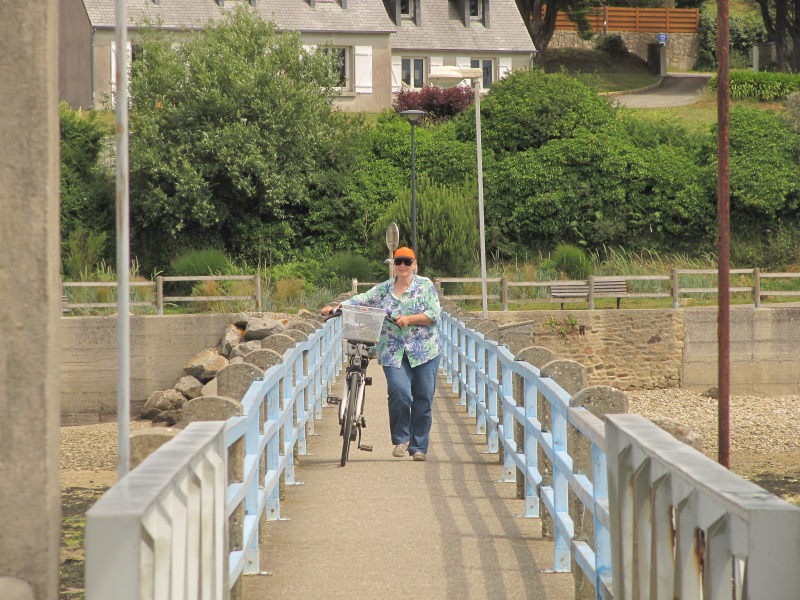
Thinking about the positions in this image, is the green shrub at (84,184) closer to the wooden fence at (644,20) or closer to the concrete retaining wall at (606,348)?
the concrete retaining wall at (606,348)

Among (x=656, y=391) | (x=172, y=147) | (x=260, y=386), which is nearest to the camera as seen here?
(x=260, y=386)

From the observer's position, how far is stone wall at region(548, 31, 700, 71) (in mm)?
68250

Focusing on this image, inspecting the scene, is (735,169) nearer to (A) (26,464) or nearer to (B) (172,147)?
(B) (172,147)

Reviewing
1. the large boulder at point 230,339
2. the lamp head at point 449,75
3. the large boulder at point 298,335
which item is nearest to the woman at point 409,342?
the large boulder at point 298,335

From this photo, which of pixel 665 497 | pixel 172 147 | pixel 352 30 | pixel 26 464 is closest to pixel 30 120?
pixel 26 464

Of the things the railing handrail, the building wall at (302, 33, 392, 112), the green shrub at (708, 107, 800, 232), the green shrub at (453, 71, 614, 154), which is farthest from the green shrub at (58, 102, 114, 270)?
the railing handrail

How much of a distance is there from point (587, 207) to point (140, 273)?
1334 centimetres

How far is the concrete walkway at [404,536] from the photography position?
256 inches

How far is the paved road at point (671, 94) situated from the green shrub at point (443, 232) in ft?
61.4

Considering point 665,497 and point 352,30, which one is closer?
point 665,497

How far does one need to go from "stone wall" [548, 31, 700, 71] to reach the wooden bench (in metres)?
38.5

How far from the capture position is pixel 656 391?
32219mm

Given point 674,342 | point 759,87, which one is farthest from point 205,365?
point 759,87

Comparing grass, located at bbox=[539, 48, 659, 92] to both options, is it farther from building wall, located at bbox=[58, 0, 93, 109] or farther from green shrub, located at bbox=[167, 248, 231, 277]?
green shrub, located at bbox=[167, 248, 231, 277]
